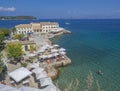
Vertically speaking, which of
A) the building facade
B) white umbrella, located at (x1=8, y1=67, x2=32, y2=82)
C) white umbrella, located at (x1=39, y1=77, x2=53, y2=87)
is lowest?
the building facade

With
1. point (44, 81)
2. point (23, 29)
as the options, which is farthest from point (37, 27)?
point (44, 81)

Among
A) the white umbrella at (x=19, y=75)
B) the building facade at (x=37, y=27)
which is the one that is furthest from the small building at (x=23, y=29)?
the white umbrella at (x=19, y=75)

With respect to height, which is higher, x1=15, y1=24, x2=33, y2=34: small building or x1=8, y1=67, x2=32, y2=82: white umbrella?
x1=8, y1=67, x2=32, y2=82: white umbrella

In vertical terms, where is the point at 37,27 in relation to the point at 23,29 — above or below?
below

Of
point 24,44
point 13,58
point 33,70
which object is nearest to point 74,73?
point 33,70

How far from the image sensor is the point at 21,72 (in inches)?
1046

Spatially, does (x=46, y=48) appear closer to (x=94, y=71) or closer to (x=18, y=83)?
(x=94, y=71)

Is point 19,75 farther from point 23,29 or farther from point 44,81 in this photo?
point 23,29

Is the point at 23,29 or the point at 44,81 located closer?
the point at 44,81

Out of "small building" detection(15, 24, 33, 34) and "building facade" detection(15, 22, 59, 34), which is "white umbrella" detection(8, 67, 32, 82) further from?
"building facade" detection(15, 22, 59, 34)

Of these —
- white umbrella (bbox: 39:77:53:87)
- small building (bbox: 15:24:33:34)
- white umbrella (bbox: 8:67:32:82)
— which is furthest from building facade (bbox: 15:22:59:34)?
white umbrella (bbox: 39:77:53:87)

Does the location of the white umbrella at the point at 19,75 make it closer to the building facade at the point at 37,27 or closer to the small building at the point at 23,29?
the small building at the point at 23,29

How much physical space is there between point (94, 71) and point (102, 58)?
1041cm

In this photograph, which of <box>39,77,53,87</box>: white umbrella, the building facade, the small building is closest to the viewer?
<box>39,77,53,87</box>: white umbrella
